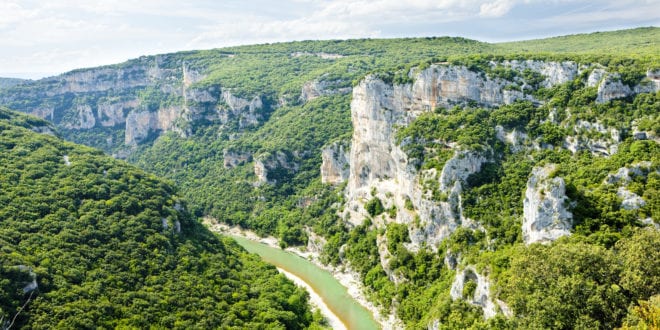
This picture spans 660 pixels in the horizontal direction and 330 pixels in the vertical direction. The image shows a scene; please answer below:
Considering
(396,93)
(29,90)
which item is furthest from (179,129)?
(396,93)

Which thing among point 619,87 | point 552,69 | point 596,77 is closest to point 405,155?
point 552,69

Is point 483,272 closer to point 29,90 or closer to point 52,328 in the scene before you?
point 52,328

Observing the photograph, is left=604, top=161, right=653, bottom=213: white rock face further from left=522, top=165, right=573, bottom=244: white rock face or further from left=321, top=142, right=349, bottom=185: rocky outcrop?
left=321, top=142, right=349, bottom=185: rocky outcrop

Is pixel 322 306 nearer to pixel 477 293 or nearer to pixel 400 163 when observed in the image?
pixel 400 163

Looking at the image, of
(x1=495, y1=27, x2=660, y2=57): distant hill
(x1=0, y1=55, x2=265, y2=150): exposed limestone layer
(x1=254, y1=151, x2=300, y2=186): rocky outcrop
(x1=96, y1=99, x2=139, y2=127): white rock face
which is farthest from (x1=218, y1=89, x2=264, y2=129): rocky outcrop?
(x1=495, y1=27, x2=660, y2=57): distant hill

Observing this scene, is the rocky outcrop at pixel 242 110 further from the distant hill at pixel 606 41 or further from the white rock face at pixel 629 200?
the white rock face at pixel 629 200
